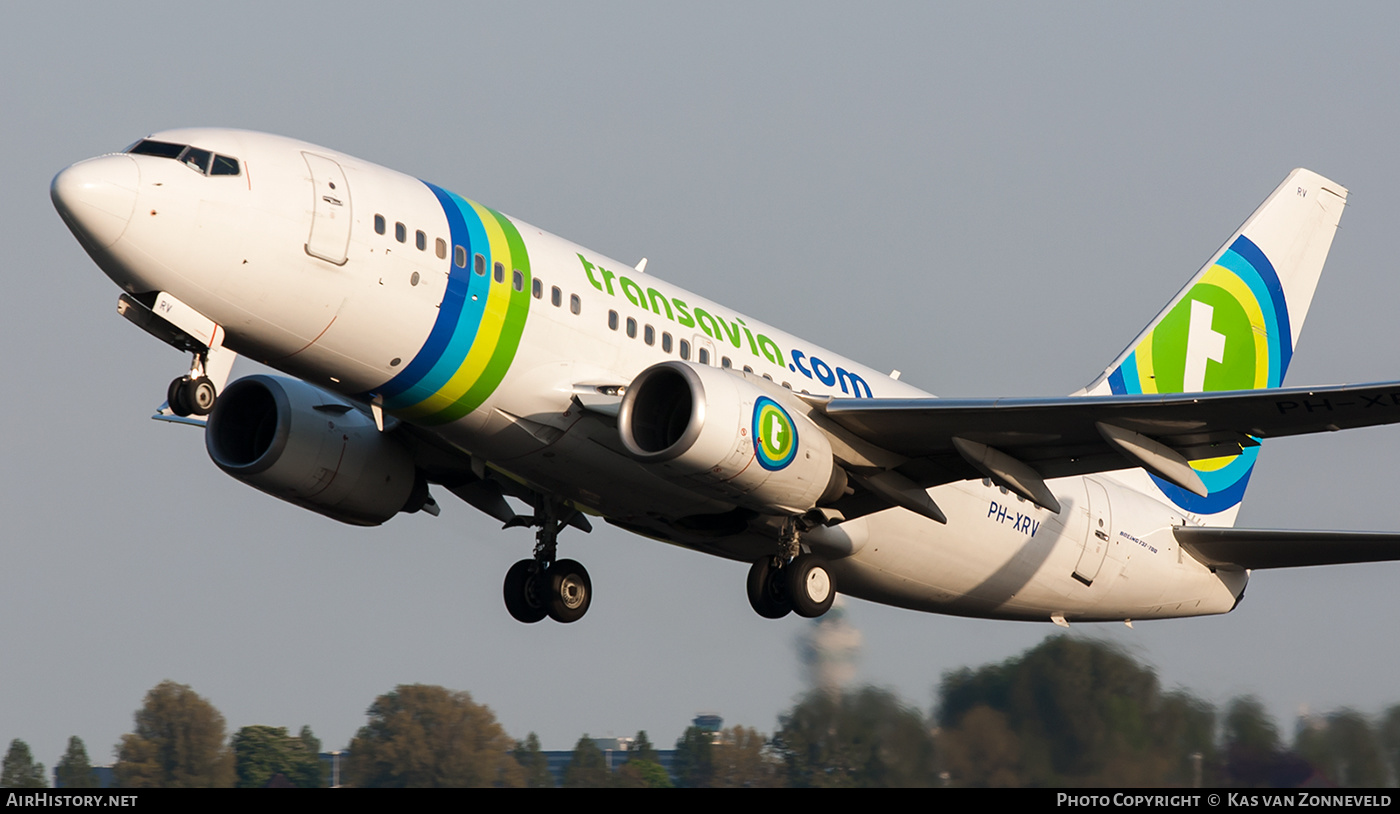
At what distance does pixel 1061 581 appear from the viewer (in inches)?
1016

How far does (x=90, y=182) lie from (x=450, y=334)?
15.0 feet

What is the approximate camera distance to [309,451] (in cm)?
2342

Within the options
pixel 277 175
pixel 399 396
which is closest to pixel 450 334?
pixel 399 396

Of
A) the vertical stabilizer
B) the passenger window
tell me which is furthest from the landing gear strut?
the vertical stabilizer

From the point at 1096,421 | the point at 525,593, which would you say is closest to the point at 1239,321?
the point at 1096,421

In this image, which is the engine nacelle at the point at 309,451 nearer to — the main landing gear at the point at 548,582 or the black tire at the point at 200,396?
the main landing gear at the point at 548,582

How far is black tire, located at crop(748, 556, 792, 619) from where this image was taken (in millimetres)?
22297

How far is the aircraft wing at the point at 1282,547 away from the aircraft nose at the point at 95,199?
60.0ft

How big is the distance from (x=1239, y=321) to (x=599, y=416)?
16.7 metres

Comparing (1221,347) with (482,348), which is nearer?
Answer: (482,348)

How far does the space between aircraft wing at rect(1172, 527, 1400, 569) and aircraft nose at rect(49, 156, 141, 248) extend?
18288 mm

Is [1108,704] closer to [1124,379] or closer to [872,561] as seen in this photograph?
[872,561]

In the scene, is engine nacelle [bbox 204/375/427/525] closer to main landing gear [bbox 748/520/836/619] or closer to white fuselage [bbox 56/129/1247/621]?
white fuselage [bbox 56/129/1247/621]

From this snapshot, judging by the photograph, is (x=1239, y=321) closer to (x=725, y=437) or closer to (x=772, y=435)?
(x=772, y=435)
